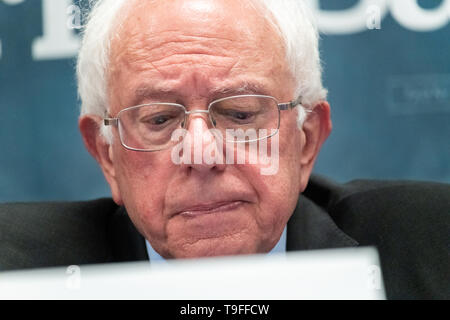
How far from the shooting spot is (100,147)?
5.95 ft

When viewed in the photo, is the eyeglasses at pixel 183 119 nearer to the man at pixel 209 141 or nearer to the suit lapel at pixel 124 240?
the man at pixel 209 141

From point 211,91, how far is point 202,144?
0.51 feet

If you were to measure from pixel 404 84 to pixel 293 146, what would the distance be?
2.10 feet

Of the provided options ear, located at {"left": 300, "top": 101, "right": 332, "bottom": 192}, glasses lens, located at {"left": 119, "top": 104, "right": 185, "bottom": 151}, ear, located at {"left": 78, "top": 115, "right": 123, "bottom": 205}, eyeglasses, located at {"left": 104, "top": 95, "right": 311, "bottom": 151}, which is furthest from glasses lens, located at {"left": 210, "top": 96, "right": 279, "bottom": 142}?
ear, located at {"left": 78, "top": 115, "right": 123, "bottom": 205}

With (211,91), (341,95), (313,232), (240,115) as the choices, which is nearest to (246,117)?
(240,115)

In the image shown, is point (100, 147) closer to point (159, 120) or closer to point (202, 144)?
point (159, 120)

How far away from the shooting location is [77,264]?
1668 mm

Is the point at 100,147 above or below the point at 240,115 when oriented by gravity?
below

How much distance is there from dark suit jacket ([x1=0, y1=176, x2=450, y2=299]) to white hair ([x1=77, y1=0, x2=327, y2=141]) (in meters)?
0.35

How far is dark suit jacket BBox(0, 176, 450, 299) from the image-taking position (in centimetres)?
165

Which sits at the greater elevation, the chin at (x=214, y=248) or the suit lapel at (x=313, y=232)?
the chin at (x=214, y=248)

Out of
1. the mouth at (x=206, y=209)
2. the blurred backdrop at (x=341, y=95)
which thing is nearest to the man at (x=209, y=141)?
the mouth at (x=206, y=209)

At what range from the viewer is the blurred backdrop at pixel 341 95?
2.02 m

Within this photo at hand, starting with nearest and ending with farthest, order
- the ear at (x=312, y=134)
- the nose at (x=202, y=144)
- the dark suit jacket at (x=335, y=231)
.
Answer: the nose at (x=202, y=144), the dark suit jacket at (x=335, y=231), the ear at (x=312, y=134)
